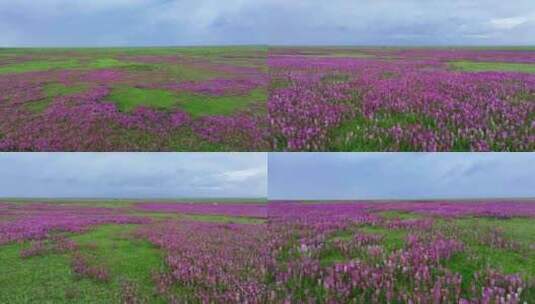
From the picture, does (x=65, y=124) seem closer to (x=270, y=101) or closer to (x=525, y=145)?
(x=270, y=101)

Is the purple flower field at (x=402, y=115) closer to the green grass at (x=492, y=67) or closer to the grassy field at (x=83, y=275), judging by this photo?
the grassy field at (x=83, y=275)

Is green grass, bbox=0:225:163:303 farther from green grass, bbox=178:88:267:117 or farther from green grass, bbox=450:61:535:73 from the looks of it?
green grass, bbox=450:61:535:73

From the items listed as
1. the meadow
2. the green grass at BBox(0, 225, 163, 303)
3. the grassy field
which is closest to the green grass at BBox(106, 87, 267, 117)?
the meadow

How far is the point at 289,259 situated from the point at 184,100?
26.7ft

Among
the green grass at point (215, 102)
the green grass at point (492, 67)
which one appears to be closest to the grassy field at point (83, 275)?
the green grass at point (215, 102)

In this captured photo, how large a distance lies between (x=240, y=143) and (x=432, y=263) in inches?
205

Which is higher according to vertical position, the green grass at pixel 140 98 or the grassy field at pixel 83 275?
the green grass at pixel 140 98

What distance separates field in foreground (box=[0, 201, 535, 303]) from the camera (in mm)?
9281

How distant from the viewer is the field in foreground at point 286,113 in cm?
1064

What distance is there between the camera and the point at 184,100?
17.0m

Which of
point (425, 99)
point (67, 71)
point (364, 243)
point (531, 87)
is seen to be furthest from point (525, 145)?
point (67, 71)

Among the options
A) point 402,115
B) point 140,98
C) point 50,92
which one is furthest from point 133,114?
point 402,115

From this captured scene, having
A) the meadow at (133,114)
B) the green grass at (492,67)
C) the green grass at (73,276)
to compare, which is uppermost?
the green grass at (492,67)

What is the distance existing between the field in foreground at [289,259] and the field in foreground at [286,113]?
206 cm
